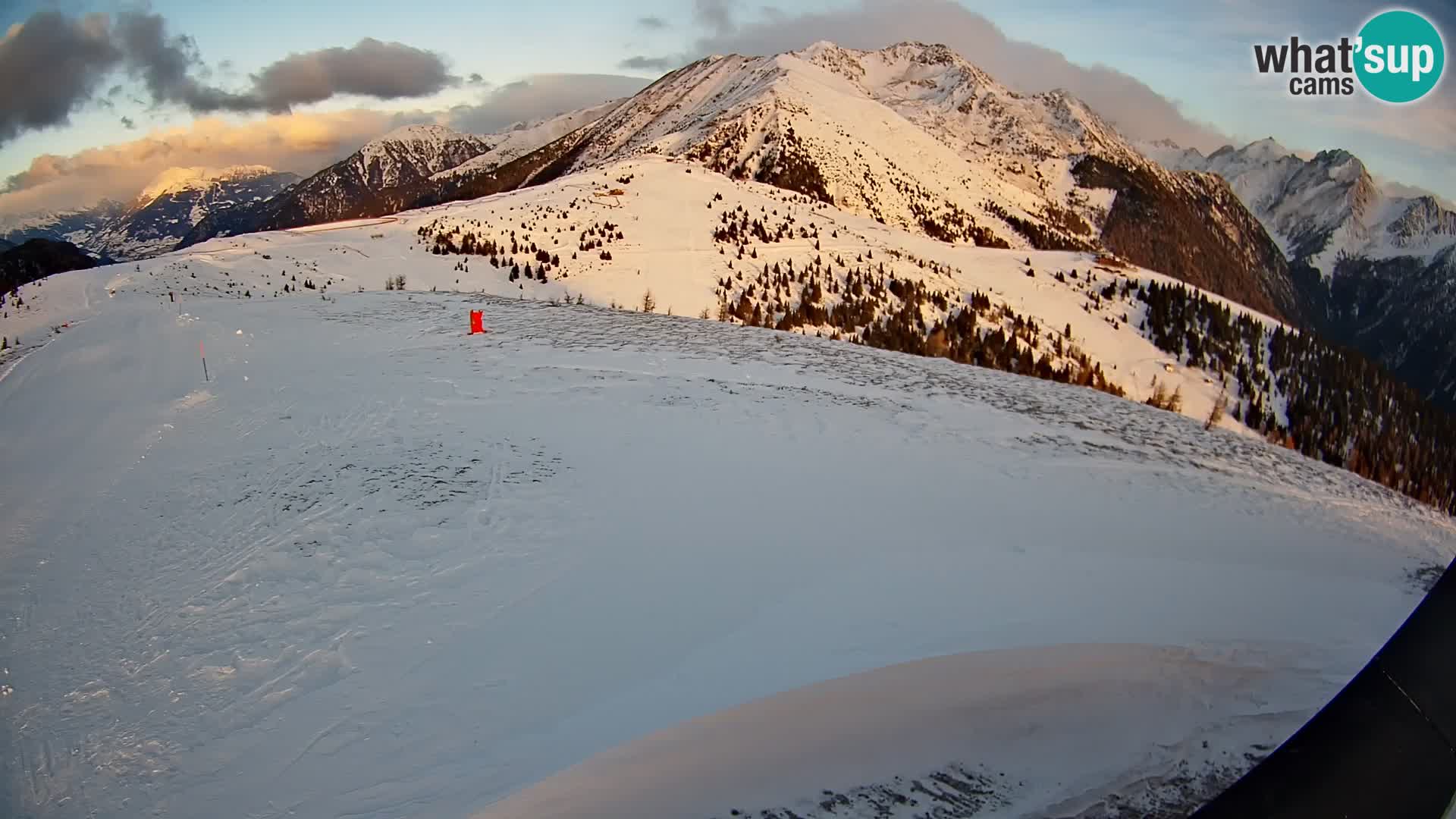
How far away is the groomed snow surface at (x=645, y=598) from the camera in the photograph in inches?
122

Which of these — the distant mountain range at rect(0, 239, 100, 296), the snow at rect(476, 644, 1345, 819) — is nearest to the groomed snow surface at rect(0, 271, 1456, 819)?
the snow at rect(476, 644, 1345, 819)

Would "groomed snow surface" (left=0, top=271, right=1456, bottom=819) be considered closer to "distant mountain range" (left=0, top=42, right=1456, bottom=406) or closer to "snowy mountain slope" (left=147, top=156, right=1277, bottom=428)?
"distant mountain range" (left=0, top=42, right=1456, bottom=406)

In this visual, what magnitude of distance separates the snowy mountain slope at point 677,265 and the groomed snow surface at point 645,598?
32.7 ft

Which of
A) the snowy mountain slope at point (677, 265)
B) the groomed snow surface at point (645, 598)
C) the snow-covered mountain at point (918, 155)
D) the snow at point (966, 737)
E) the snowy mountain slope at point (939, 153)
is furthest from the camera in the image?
the snow-covered mountain at point (918, 155)

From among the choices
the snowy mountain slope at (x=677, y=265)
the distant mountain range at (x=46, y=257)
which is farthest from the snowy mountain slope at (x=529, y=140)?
the snowy mountain slope at (x=677, y=265)

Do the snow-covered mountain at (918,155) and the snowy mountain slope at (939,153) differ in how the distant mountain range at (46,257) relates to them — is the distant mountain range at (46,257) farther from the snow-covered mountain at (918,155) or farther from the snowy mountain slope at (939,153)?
the snowy mountain slope at (939,153)

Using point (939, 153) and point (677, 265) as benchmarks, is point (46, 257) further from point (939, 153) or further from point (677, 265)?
point (939, 153)

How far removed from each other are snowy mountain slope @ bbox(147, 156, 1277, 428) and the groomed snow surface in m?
9.98

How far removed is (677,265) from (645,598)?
19.3 m

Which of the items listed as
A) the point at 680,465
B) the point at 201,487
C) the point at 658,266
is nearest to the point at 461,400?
the point at 201,487

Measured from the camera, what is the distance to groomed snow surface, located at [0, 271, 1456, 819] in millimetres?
3092

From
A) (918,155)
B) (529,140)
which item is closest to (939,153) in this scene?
(918,155)

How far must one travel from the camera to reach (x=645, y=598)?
4367mm

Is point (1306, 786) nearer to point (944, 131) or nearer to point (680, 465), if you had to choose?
point (680, 465)
